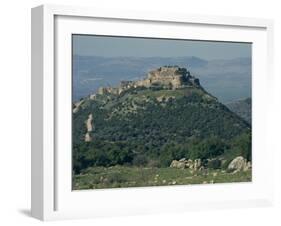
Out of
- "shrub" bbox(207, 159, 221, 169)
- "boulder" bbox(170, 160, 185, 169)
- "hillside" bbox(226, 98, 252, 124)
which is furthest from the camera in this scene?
"hillside" bbox(226, 98, 252, 124)

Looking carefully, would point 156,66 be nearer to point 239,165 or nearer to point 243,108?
point 243,108

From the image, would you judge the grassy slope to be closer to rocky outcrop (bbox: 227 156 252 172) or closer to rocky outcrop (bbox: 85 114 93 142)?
rocky outcrop (bbox: 227 156 252 172)

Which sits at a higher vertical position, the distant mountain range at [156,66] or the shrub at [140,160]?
the distant mountain range at [156,66]

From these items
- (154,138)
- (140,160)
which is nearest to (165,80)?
(154,138)

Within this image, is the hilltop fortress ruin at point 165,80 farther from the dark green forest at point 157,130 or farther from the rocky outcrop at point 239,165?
the rocky outcrop at point 239,165

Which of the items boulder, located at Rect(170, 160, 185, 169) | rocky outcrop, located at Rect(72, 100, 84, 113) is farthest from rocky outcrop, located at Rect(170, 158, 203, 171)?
rocky outcrop, located at Rect(72, 100, 84, 113)

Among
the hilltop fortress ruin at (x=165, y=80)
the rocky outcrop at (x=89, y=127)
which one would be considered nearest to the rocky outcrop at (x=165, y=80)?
the hilltop fortress ruin at (x=165, y=80)

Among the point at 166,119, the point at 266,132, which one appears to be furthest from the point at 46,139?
the point at 266,132
